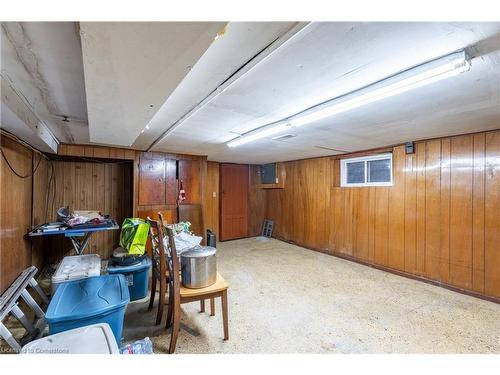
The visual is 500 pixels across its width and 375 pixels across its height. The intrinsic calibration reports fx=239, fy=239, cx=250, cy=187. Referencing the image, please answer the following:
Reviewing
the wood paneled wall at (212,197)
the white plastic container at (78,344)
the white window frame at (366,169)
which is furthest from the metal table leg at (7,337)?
the white window frame at (366,169)

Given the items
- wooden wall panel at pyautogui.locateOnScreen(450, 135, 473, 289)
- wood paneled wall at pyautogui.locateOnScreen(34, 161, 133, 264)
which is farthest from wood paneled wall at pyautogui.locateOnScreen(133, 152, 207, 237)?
wooden wall panel at pyautogui.locateOnScreen(450, 135, 473, 289)

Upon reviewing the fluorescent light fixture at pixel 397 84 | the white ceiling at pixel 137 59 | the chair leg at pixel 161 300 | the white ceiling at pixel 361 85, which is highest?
the white ceiling at pixel 361 85

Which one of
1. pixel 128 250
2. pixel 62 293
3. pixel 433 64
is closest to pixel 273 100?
pixel 433 64

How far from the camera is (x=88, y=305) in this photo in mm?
1688

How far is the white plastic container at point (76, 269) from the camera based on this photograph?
87.8 inches

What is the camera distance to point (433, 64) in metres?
1.35

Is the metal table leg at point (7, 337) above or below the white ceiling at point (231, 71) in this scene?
below

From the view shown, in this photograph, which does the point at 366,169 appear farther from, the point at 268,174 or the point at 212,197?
the point at 212,197

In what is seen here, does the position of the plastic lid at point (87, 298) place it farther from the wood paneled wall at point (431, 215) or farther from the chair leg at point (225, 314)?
the wood paneled wall at point (431, 215)

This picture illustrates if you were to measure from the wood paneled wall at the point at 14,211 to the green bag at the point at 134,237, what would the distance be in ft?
3.32

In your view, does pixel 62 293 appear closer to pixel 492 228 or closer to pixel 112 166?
pixel 112 166

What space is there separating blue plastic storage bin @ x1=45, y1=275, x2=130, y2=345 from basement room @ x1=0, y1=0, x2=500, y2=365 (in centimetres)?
1

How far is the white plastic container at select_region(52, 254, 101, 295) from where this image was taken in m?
2.23

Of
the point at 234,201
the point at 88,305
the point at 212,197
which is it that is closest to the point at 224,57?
the point at 88,305
